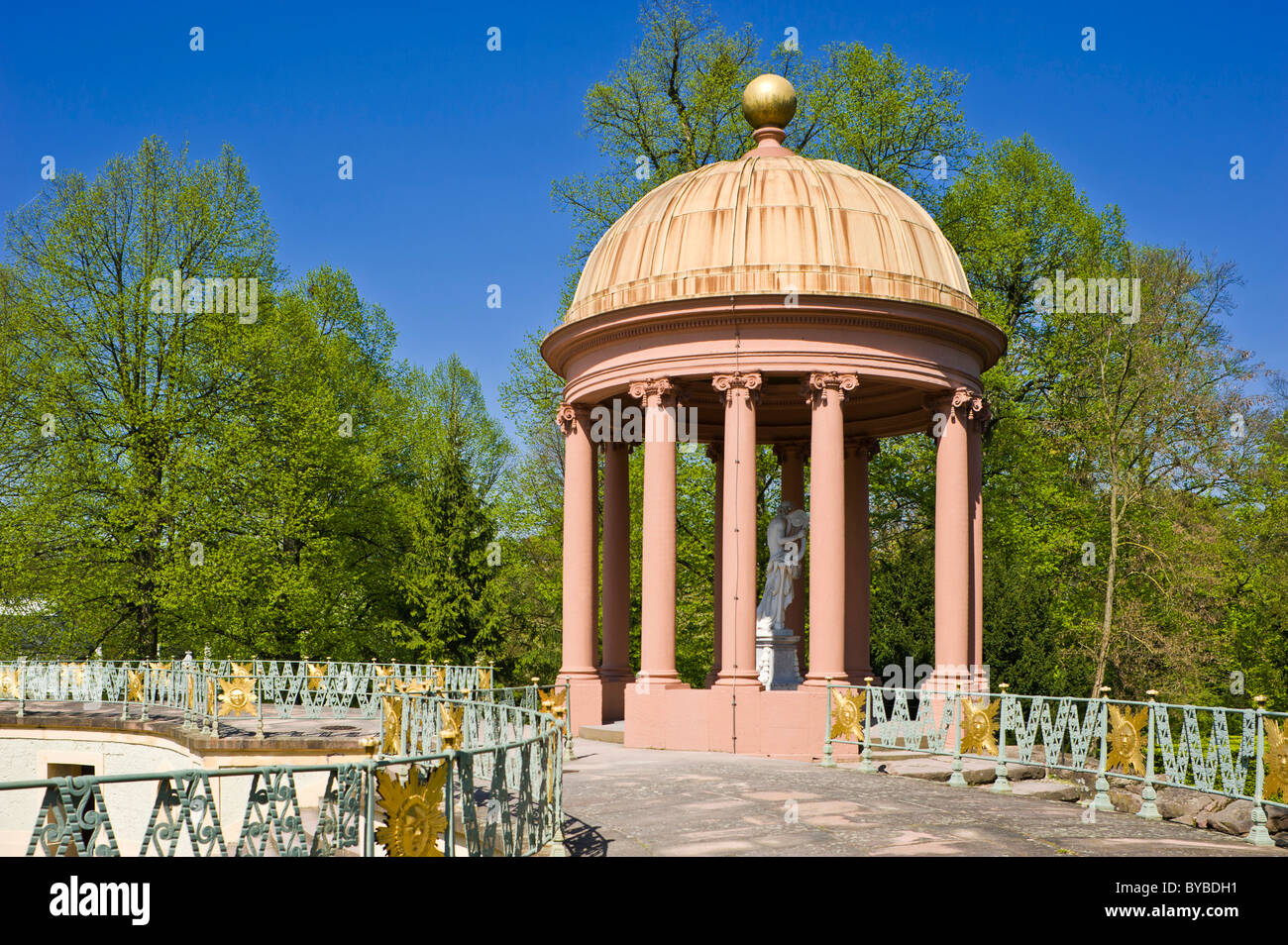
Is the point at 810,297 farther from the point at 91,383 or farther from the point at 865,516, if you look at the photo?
the point at 91,383

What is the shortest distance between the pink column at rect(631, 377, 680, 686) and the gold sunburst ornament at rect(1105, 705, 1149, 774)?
299 inches

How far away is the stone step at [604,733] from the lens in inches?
785

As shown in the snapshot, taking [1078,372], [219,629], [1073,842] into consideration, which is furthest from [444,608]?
[1073,842]

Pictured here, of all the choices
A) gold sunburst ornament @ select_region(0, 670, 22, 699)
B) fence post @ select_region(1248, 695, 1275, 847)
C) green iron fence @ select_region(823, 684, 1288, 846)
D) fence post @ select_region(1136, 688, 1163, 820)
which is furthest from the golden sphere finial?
gold sunburst ornament @ select_region(0, 670, 22, 699)

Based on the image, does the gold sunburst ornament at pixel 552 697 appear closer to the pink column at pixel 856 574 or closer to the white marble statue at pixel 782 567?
the white marble statue at pixel 782 567

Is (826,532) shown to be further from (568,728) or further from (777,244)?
(568,728)

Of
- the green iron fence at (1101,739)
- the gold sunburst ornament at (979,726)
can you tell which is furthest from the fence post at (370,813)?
the gold sunburst ornament at (979,726)

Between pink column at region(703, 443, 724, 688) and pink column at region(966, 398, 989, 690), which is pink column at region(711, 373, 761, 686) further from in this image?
pink column at region(966, 398, 989, 690)

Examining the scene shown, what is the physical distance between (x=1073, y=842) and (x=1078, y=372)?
21910 mm

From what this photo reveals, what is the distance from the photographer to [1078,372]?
30031 mm

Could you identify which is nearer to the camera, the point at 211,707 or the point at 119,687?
the point at 211,707

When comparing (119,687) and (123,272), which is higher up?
(123,272)

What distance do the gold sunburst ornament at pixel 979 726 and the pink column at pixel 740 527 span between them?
3.77m

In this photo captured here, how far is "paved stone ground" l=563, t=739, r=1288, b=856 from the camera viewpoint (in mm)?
9734
